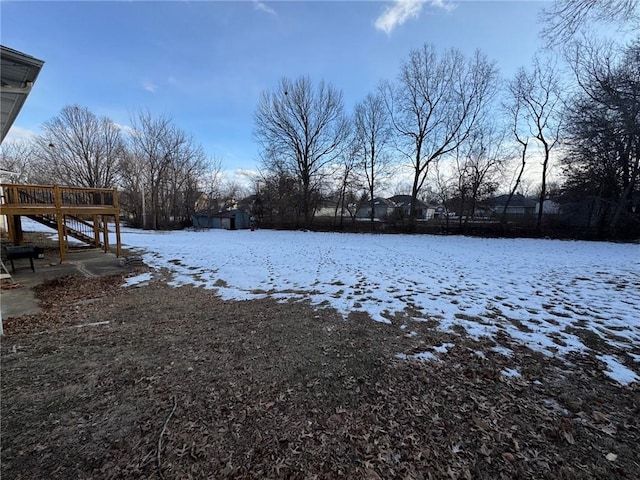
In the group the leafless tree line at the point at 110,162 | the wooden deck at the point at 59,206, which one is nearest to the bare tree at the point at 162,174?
the leafless tree line at the point at 110,162

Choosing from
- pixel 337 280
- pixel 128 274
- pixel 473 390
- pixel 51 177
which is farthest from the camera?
pixel 51 177

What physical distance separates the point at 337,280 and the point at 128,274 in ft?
19.5

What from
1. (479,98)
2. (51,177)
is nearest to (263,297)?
(479,98)

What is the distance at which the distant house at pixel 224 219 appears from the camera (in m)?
31.1

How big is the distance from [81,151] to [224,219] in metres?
16.5

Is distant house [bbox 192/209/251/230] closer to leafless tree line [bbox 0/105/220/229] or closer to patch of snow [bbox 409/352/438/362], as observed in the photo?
leafless tree line [bbox 0/105/220/229]

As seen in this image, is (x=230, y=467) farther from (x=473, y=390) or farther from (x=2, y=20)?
(x=2, y=20)

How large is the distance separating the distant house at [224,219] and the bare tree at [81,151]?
33.7 feet

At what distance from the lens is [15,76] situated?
454 centimetres

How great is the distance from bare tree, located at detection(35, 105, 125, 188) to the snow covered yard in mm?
27543

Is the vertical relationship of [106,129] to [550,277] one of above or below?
above

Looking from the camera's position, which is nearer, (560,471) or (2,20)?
(560,471)

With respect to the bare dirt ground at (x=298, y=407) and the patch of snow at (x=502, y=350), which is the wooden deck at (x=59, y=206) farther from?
the patch of snow at (x=502, y=350)

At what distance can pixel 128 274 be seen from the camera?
763 centimetres
